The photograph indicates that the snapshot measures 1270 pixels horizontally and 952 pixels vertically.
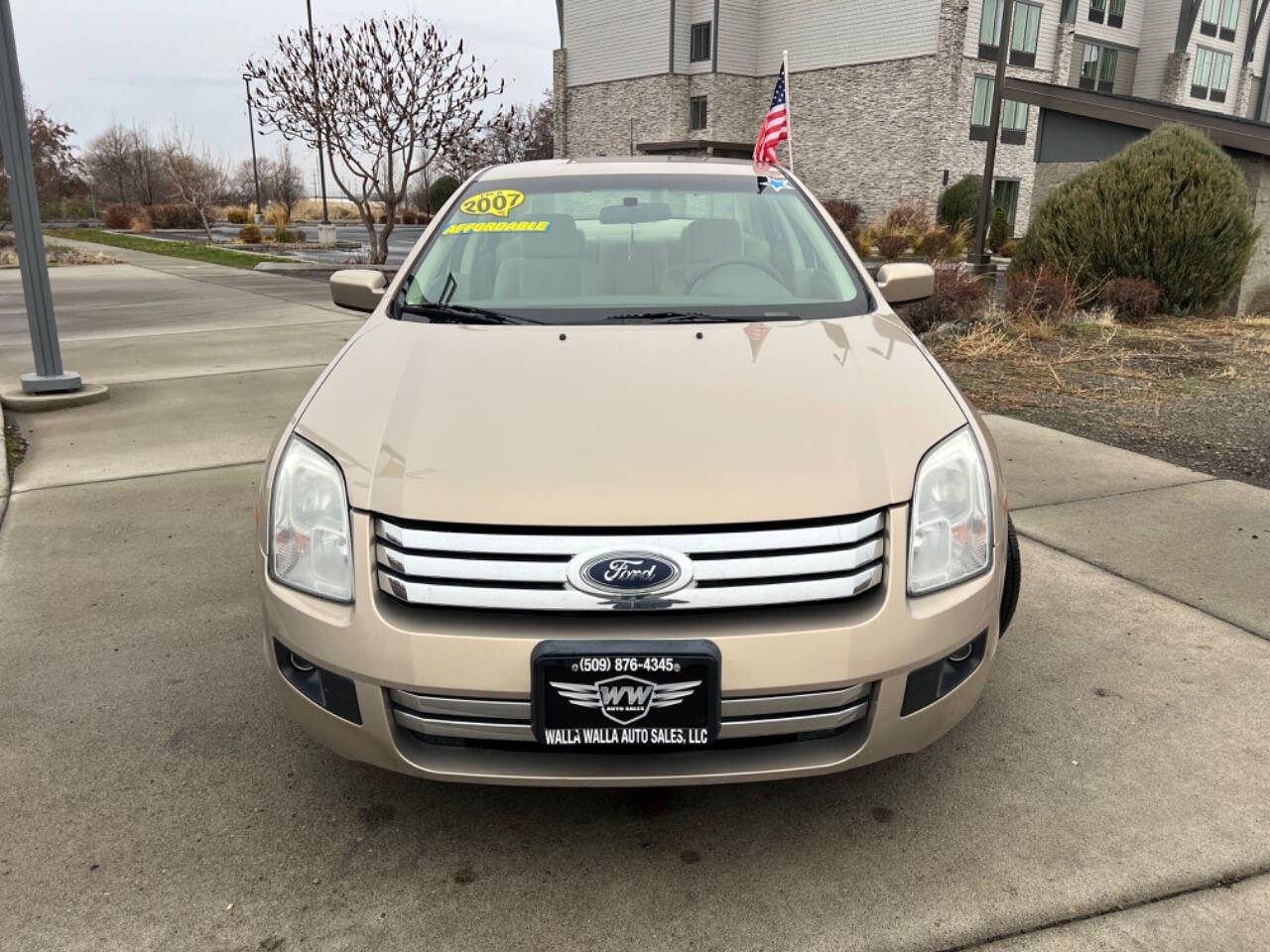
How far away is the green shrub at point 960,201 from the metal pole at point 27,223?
27559mm

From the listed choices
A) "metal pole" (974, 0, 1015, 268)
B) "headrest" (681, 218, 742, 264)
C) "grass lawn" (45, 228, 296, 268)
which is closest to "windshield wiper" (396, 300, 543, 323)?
"headrest" (681, 218, 742, 264)

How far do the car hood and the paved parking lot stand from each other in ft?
2.81

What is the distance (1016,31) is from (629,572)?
122 feet

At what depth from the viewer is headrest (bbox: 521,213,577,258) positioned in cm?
332

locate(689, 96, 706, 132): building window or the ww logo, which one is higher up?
locate(689, 96, 706, 132): building window

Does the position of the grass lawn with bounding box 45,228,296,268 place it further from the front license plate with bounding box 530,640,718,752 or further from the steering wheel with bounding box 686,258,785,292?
the front license plate with bounding box 530,640,718,752

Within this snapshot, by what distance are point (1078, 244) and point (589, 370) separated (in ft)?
33.1

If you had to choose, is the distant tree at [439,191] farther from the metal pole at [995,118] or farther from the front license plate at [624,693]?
the front license plate at [624,693]

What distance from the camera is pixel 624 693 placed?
1.90 metres

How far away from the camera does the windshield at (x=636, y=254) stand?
3.04 metres

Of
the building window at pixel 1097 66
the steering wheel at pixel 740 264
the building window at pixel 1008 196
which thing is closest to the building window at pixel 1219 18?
the building window at pixel 1097 66

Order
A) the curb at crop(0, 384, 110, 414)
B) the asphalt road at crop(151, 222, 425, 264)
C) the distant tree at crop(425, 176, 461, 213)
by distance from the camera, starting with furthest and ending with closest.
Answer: the distant tree at crop(425, 176, 461, 213), the asphalt road at crop(151, 222, 425, 264), the curb at crop(0, 384, 110, 414)

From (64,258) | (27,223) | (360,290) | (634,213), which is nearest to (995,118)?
(27,223)

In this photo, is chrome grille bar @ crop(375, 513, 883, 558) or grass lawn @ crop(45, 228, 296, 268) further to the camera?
grass lawn @ crop(45, 228, 296, 268)
